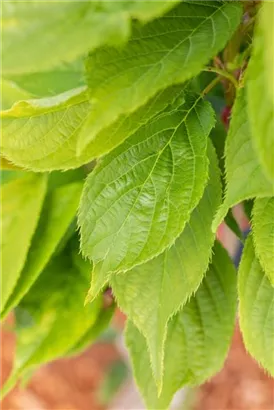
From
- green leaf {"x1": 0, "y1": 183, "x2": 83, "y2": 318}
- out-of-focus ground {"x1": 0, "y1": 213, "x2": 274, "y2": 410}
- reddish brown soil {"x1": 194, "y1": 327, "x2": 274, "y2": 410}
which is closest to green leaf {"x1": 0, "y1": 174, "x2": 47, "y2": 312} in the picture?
green leaf {"x1": 0, "y1": 183, "x2": 83, "y2": 318}

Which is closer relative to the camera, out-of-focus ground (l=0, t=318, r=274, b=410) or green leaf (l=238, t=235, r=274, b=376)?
green leaf (l=238, t=235, r=274, b=376)

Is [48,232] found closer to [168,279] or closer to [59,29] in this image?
[168,279]

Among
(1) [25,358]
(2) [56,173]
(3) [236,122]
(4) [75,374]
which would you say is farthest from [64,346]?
(4) [75,374]

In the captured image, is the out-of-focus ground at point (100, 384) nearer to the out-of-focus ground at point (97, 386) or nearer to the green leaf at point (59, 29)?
the out-of-focus ground at point (97, 386)

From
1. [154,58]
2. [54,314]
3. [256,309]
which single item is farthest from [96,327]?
[154,58]

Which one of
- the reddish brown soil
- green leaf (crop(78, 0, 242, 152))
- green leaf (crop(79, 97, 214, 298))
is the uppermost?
green leaf (crop(78, 0, 242, 152))

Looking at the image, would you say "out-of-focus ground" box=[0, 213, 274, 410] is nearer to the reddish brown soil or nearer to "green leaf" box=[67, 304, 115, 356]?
the reddish brown soil
